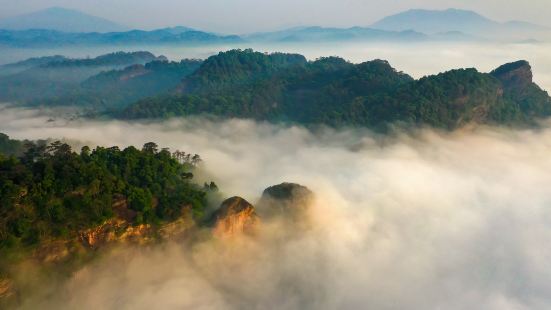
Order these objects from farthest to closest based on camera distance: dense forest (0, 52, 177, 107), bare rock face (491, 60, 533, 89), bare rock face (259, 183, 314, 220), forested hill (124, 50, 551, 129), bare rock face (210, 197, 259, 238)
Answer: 1. dense forest (0, 52, 177, 107)
2. bare rock face (491, 60, 533, 89)
3. forested hill (124, 50, 551, 129)
4. bare rock face (259, 183, 314, 220)
5. bare rock face (210, 197, 259, 238)

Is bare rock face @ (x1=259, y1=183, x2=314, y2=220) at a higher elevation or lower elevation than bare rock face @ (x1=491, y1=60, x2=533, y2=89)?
lower

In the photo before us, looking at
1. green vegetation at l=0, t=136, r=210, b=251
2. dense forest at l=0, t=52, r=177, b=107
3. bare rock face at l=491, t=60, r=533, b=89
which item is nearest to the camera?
green vegetation at l=0, t=136, r=210, b=251

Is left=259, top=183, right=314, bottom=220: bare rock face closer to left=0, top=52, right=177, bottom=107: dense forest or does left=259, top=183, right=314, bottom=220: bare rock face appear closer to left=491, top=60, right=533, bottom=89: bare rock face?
left=491, top=60, right=533, bottom=89: bare rock face

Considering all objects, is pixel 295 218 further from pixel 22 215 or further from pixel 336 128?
pixel 336 128

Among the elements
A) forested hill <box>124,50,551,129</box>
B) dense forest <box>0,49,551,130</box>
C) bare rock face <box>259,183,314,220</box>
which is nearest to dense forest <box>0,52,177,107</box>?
dense forest <box>0,49,551,130</box>

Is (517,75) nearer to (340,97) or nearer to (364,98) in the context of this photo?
(364,98)

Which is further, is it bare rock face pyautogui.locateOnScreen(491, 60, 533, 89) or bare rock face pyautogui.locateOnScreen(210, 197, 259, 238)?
bare rock face pyautogui.locateOnScreen(491, 60, 533, 89)
